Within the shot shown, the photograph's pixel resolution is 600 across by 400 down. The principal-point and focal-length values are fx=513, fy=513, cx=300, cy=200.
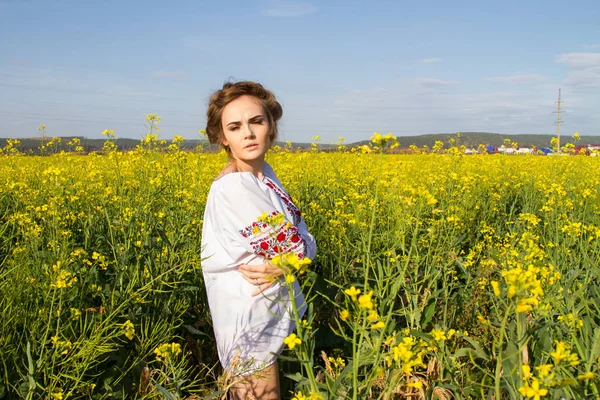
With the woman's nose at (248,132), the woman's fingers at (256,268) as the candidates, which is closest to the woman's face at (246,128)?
the woman's nose at (248,132)

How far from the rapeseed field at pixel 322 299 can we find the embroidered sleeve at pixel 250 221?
0.77 feet

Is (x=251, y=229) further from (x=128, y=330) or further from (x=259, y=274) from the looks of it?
(x=128, y=330)

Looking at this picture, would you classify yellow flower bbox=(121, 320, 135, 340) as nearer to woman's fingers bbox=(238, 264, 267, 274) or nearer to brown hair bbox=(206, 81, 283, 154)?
woman's fingers bbox=(238, 264, 267, 274)

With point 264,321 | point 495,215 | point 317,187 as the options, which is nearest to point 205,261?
point 264,321

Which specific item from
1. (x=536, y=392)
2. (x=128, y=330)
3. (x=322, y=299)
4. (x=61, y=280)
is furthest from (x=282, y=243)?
(x=322, y=299)

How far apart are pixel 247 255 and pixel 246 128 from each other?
19.3 inches

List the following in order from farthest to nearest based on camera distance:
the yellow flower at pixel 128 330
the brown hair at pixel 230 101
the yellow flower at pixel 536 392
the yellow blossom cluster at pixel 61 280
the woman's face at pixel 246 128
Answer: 1. the brown hair at pixel 230 101
2. the woman's face at pixel 246 128
3. the yellow flower at pixel 128 330
4. the yellow blossom cluster at pixel 61 280
5. the yellow flower at pixel 536 392

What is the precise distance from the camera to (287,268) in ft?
3.60

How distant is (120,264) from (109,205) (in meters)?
0.89

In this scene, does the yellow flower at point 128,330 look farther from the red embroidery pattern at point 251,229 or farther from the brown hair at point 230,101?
the brown hair at point 230,101

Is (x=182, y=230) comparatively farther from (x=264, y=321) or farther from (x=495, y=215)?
(x=495, y=215)

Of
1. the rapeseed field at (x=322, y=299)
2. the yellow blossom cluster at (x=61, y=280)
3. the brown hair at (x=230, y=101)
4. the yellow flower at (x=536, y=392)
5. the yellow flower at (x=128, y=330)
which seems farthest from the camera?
the brown hair at (x=230, y=101)

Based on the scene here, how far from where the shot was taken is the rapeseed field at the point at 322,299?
1250 mm

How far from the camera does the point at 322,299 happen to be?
2.73 meters
